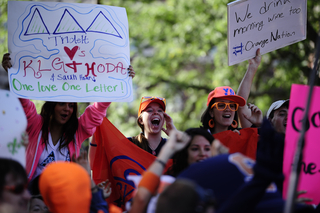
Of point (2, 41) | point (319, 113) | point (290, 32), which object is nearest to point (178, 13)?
point (2, 41)

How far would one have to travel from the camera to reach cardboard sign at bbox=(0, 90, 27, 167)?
2.45m

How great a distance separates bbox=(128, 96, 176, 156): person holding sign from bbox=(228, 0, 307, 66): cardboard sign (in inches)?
35.6

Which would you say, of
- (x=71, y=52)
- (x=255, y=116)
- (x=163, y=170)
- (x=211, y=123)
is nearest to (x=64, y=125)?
(x=71, y=52)

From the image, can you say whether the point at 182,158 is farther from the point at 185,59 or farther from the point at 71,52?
the point at 185,59

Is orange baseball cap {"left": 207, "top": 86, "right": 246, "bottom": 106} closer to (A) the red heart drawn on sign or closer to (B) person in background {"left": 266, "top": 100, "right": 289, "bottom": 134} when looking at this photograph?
(B) person in background {"left": 266, "top": 100, "right": 289, "bottom": 134}

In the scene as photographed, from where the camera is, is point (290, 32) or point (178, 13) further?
point (178, 13)

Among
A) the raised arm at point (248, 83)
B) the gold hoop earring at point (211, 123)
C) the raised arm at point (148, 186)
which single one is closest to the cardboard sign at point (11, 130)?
the raised arm at point (148, 186)

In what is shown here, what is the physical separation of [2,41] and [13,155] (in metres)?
5.20

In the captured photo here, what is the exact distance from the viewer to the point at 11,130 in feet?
8.16

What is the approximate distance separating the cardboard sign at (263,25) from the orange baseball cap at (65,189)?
2.37 metres

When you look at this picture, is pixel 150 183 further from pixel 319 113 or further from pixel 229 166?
pixel 319 113

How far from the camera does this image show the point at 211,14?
30.3ft

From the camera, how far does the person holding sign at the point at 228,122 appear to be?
3393 mm

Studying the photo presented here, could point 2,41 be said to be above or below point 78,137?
above
